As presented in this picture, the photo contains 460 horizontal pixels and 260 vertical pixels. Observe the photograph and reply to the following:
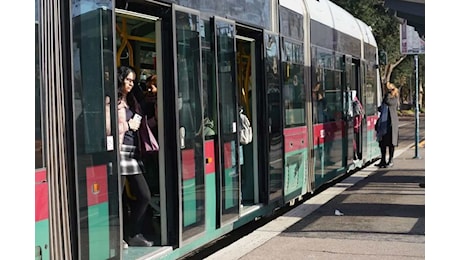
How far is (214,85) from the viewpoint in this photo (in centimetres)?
691

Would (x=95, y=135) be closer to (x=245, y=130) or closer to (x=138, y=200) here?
(x=138, y=200)

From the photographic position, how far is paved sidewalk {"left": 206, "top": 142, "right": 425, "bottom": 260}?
24.2 ft

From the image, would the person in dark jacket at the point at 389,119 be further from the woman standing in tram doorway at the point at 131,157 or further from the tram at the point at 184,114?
the woman standing in tram doorway at the point at 131,157

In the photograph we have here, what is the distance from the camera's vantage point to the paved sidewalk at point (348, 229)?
7371mm

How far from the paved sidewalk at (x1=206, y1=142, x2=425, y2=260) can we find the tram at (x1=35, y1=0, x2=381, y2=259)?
1.09ft

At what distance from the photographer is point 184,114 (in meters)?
6.32

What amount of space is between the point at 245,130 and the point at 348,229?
1.80 metres

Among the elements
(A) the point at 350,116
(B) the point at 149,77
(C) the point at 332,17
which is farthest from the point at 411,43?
(B) the point at 149,77
